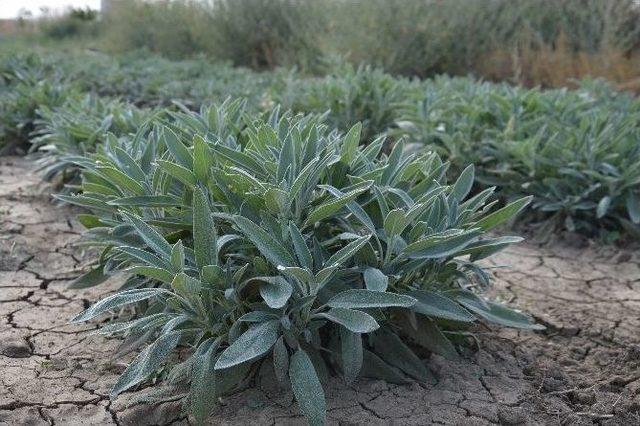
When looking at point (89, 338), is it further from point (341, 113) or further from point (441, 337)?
point (341, 113)

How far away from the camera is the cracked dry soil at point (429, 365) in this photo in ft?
6.80

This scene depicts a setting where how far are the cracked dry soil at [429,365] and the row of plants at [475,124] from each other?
606 mm

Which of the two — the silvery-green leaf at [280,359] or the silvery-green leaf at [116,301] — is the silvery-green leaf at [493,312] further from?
the silvery-green leaf at [116,301]

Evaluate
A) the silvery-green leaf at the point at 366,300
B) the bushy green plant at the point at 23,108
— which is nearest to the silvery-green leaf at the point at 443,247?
the silvery-green leaf at the point at 366,300

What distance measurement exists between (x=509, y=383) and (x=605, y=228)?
200 centimetres

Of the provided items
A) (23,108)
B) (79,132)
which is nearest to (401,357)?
(79,132)

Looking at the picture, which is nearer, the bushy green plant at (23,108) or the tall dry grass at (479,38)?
the bushy green plant at (23,108)

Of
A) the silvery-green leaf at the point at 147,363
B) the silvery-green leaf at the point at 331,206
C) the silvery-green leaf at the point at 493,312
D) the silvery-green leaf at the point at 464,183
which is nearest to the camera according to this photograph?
the silvery-green leaf at the point at 147,363

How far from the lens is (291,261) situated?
202 centimetres

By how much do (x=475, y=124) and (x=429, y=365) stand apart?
2.59 meters

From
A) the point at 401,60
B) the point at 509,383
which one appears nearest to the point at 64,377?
the point at 509,383

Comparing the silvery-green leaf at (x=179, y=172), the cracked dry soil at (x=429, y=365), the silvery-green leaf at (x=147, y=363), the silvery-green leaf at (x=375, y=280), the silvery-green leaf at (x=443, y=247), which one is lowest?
the cracked dry soil at (x=429, y=365)

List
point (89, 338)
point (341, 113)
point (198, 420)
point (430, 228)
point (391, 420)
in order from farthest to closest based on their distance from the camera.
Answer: point (341, 113)
point (89, 338)
point (430, 228)
point (391, 420)
point (198, 420)

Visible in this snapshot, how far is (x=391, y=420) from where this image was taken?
2.05m
